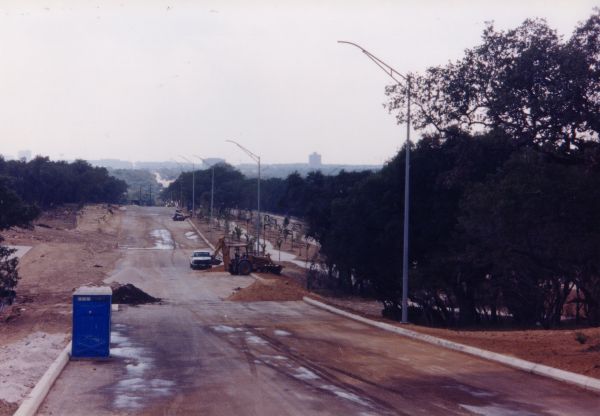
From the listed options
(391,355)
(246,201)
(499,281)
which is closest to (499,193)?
(499,281)

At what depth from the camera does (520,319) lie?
115ft

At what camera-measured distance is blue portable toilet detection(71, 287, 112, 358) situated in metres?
15.9

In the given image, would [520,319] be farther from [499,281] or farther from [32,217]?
[32,217]

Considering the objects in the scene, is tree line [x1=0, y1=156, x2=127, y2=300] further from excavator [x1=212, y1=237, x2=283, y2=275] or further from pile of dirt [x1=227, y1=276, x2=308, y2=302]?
pile of dirt [x1=227, y1=276, x2=308, y2=302]

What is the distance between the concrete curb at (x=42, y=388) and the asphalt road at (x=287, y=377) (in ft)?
0.52

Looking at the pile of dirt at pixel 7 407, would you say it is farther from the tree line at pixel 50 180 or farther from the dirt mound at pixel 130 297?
the tree line at pixel 50 180

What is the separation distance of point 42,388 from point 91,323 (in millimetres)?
3805

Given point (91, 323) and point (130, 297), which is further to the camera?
point (130, 297)

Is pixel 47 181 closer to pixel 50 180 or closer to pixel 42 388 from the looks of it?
pixel 50 180

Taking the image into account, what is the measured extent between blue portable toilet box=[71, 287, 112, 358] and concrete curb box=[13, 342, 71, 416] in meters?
0.38

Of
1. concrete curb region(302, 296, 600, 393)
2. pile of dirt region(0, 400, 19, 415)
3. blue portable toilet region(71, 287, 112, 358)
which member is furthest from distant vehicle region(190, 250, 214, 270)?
pile of dirt region(0, 400, 19, 415)

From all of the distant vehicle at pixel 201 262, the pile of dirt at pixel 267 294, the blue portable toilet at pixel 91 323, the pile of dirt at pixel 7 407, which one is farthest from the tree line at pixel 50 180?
the pile of dirt at pixel 7 407

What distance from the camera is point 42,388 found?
1222 centimetres

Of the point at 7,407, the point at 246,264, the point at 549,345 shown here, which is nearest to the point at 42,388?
the point at 7,407
